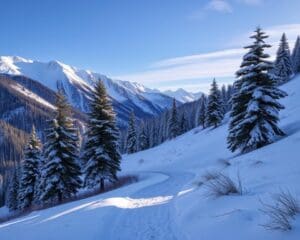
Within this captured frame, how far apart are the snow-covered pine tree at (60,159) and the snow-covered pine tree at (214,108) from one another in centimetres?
3120

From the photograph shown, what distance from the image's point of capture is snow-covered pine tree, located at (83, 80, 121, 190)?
23.9 m

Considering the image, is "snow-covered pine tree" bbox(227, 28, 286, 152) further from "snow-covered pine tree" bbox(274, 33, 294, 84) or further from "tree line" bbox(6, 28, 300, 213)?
"snow-covered pine tree" bbox(274, 33, 294, 84)

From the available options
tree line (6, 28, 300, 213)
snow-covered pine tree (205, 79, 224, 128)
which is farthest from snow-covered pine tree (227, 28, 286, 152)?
snow-covered pine tree (205, 79, 224, 128)

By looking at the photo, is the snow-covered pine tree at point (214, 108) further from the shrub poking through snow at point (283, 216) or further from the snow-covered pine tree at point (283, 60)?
the shrub poking through snow at point (283, 216)

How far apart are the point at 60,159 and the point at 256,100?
16.4 m

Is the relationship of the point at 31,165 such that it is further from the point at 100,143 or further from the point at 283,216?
the point at 283,216

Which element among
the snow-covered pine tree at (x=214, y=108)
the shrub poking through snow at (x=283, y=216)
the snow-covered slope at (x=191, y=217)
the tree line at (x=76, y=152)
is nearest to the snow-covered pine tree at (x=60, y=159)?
the tree line at (x=76, y=152)

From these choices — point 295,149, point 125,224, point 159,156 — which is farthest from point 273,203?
point 159,156

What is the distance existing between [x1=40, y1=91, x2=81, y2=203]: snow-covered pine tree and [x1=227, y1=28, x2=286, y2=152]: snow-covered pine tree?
14.2 meters

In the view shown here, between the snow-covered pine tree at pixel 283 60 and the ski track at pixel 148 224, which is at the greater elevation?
the snow-covered pine tree at pixel 283 60

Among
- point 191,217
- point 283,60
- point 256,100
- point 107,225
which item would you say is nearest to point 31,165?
point 256,100

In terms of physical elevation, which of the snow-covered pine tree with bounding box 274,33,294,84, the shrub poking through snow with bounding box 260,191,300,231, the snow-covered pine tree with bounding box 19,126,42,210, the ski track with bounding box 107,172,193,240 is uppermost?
the snow-covered pine tree with bounding box 274,33,294,84

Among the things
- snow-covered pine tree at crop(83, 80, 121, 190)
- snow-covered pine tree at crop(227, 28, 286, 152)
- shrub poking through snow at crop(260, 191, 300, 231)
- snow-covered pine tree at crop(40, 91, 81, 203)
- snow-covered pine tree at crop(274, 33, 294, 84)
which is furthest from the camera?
snow-covered pine tree at crop(274, 33, 294, 84)

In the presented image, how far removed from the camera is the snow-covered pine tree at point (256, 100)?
55.9ft
